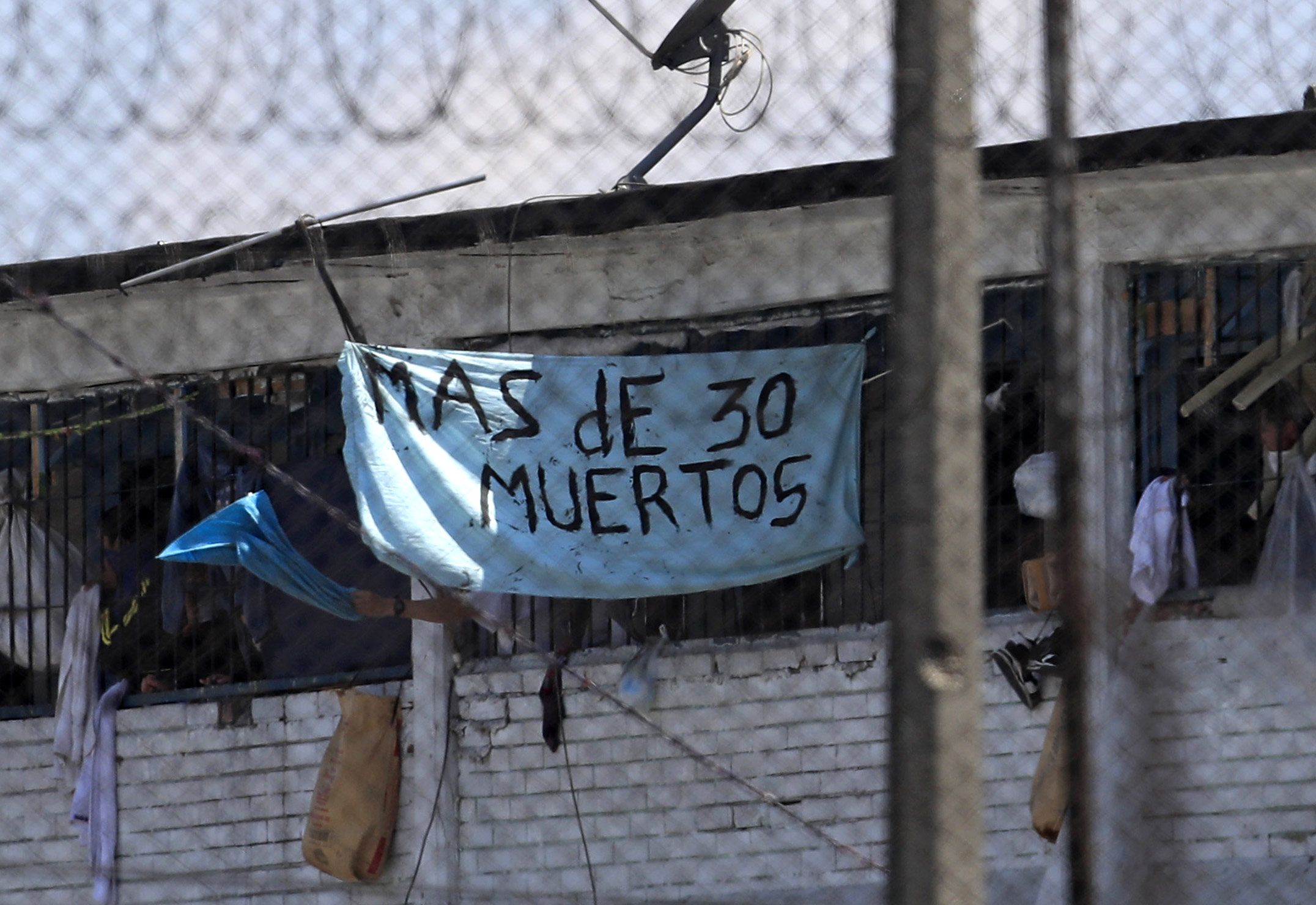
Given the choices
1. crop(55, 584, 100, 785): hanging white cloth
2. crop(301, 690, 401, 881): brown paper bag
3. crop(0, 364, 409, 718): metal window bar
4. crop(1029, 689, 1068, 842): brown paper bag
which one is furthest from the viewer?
crop(55, 584, 100, 785): hanging white cloth

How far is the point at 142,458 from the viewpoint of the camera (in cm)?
923

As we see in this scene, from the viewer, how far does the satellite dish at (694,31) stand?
5.26 meters

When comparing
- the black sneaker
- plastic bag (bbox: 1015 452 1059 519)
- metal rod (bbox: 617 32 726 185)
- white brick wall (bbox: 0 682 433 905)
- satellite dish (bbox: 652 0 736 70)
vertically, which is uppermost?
satellite dish (bbox: 652 0 736 70)

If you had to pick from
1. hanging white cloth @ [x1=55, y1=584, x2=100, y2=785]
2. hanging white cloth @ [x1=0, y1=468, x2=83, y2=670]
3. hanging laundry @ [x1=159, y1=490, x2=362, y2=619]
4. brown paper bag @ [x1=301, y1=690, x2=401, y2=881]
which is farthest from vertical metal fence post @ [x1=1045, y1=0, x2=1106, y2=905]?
hanging white cloth @ [x1=0, y1=468, x2=83, y2=670]

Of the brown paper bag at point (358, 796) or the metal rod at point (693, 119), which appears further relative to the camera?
the brown paper bag at point (358, 796)

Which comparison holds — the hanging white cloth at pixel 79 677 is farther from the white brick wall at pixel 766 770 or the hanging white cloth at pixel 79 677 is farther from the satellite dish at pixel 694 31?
the satellite dish at pixel 694 31

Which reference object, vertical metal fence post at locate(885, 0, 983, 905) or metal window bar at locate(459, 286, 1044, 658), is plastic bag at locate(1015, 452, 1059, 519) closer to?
metal window bar at locate(459, 286, 1044, 658)

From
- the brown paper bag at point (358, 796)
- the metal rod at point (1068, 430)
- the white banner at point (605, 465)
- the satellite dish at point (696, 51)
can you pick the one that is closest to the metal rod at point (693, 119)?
the satellite dish at point (696, 51)

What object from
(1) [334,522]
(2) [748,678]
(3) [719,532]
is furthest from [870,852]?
(1) [334,522]

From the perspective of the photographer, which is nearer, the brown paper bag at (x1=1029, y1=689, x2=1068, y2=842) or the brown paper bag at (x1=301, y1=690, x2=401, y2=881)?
the brown paper bag at (x1=1029, y1=689, x2=1068, y2=842)

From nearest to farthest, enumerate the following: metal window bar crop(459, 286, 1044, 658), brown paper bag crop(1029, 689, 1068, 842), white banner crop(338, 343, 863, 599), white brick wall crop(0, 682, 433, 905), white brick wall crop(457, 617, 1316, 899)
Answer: brown paper bag crop(1029, 689, 1068, 842) → white brick wall crop(457, 617, 1316, 899) → white banner crop(338, 343, 863, 599) → metal window bar crop(459, 286, 1044, 658) → white brick wall crop(0, 682, 433, 905)

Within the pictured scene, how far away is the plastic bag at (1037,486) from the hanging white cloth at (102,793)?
13.4 ft

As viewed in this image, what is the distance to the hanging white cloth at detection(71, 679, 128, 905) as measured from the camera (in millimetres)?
9055

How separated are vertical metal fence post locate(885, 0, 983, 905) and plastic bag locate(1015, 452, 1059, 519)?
4.02 meters
